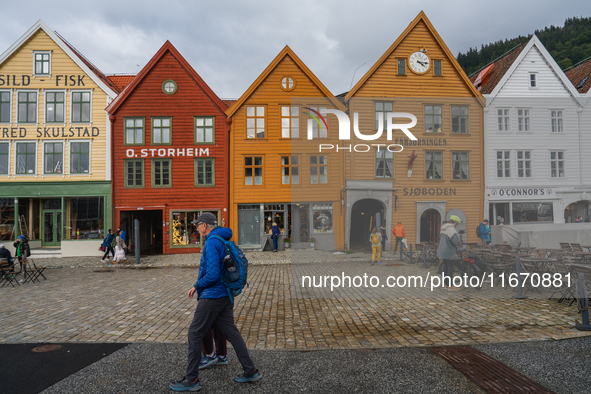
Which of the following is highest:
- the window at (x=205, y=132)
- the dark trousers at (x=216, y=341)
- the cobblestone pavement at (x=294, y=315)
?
the window at (x=205, y=132)

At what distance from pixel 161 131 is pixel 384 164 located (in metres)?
14.7

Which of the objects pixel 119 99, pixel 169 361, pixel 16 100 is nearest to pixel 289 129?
pixel 119 99

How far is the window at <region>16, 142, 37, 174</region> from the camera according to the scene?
21.4 m

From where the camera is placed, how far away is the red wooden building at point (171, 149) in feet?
70.8

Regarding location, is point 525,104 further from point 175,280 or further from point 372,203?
point 175,280

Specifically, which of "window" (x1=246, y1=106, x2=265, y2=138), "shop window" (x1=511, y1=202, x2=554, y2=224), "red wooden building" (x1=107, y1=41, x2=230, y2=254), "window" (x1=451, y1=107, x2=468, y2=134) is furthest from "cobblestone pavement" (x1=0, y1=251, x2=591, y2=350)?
"window" (x1=246, y1=106, x2=265, y2=138)

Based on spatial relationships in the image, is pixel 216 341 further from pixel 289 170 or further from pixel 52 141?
pixel 52 141

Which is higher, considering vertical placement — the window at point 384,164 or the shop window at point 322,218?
the window at point 384,164

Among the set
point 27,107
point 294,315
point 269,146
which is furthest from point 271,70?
point 294,315

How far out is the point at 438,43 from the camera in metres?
14.5

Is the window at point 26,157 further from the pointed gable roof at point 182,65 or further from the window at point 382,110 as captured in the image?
Answer: the window at point 382,110

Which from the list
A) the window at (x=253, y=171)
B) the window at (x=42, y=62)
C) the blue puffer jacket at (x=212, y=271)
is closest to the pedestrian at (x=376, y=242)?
the window at (x=253, y=171)

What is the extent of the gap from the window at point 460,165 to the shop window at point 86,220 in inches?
769

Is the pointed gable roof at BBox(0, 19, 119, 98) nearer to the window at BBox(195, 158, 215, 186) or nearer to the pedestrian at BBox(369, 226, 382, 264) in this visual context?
the window at BBox(195, 158, 215, 186)
